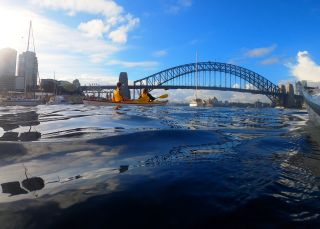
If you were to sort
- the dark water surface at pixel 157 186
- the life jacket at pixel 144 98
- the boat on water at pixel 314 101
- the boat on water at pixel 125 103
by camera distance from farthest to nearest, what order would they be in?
the life jacket at pixel 144 98
the boat on water at pixel 125 103
the boat on water at pixel 314 101
the dark water surface at pixel 157 186

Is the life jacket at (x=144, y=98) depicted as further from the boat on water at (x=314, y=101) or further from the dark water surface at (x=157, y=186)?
the dark water surface at (x=157, y=186)

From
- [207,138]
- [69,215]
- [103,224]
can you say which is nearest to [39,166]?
[69,215]

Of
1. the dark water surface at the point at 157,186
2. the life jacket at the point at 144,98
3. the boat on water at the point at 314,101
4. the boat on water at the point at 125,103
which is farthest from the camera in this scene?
the life jacket at the point at 144,98

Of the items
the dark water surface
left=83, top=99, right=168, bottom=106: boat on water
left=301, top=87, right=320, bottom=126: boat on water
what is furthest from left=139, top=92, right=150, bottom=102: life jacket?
the dark water surface

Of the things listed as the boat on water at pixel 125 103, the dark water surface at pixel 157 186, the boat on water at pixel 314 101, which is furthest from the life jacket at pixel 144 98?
the dark water surface at pixel 157 186

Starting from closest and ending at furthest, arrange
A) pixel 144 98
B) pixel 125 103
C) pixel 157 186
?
pixel 157 186
pixel 125 103
pixel 144 98

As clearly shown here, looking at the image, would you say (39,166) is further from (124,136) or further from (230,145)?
(230,145)

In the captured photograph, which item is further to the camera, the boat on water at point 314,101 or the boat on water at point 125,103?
the boat on water at point 125,103

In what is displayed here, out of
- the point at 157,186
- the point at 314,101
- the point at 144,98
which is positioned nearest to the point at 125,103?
the point at 144,98

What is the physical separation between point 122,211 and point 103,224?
0.20 m

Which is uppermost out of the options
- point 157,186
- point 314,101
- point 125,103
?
point 125,103

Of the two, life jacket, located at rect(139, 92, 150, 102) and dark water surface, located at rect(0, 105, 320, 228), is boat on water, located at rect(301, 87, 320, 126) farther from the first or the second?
life jacket, located at rect(139, 92, 150, 102)

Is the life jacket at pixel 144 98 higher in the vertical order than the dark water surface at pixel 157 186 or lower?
higher

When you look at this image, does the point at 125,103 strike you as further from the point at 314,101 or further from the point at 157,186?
the point at 157,186
